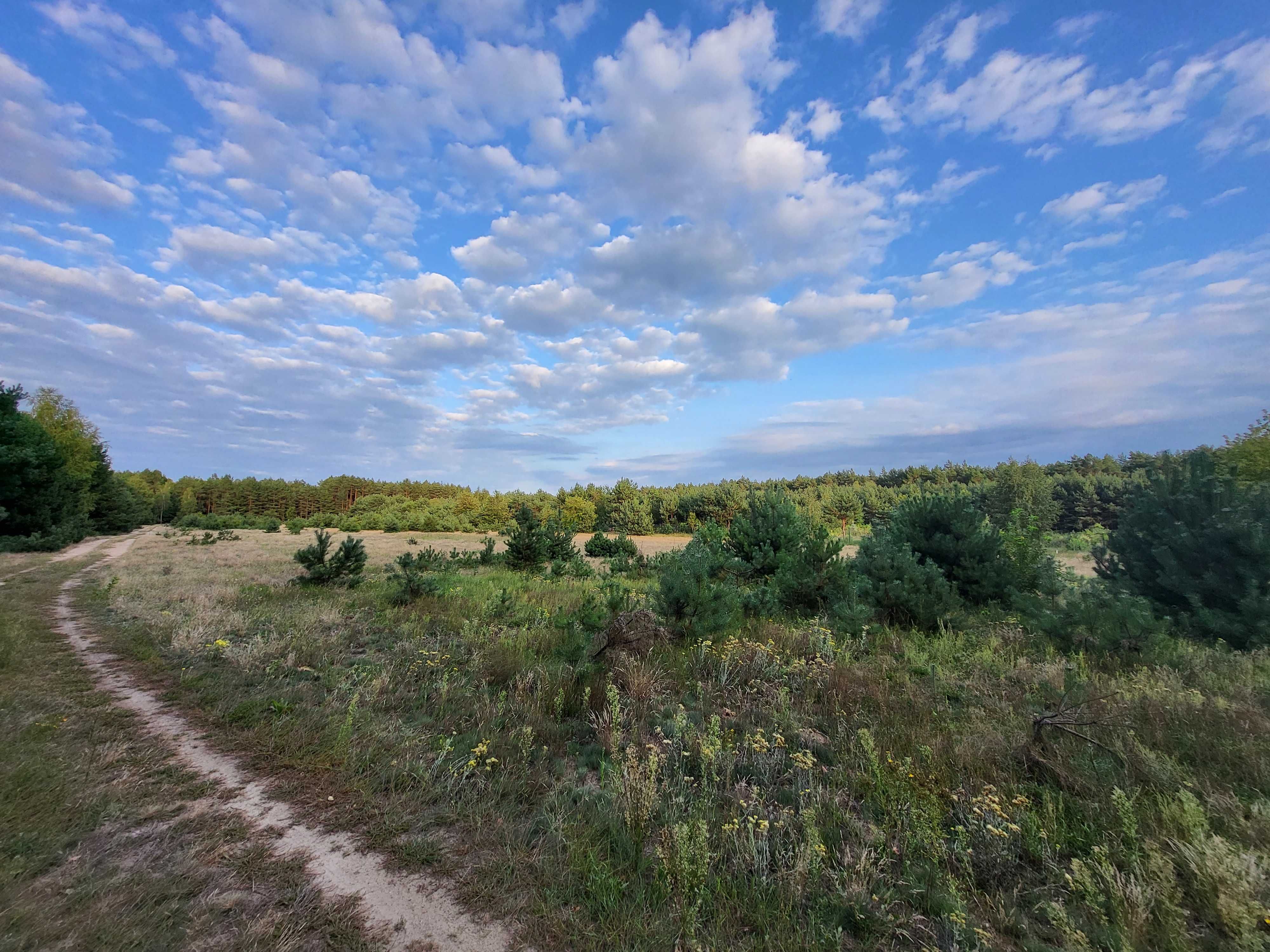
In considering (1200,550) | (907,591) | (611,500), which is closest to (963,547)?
(907,591)

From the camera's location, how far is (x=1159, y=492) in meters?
9.76

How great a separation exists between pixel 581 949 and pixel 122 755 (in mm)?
4788

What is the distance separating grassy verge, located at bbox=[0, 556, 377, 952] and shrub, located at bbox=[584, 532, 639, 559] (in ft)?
68.2

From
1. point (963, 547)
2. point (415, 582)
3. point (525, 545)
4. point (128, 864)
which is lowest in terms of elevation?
point (128, 864)

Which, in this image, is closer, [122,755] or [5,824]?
[5,824]

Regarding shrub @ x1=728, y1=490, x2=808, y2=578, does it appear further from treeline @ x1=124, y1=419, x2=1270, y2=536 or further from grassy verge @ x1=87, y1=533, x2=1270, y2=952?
treeline @ x1=124, y1=419, x2=1270, y2=536

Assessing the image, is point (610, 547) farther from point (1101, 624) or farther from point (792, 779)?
point (792, 779)

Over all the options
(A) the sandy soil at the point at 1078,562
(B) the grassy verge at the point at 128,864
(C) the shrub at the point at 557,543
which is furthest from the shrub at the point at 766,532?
(A) the sandy soil at the point at 1078,562

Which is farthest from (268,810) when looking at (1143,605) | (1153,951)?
(1143,605)

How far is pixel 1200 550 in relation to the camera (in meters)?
8.67

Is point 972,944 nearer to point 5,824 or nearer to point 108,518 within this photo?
point 5,824

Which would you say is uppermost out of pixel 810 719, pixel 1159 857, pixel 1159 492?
pixel 1159 492

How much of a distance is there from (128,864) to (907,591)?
10521mm

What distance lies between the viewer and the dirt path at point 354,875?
8.94ft
